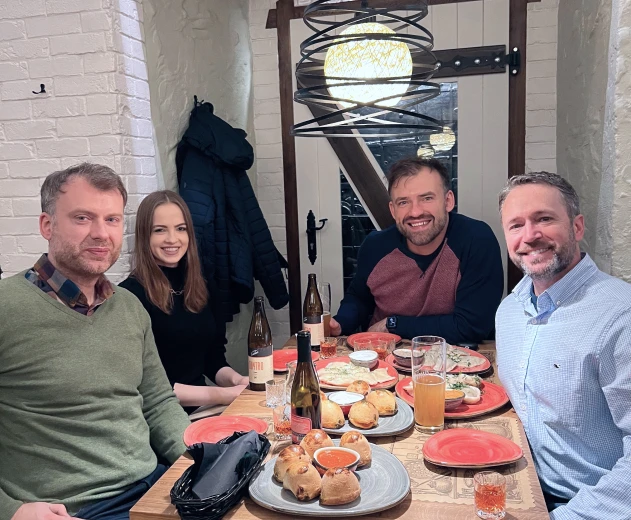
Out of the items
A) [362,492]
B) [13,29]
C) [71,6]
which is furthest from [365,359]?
[13,29]

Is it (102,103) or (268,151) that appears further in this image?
(268,151)

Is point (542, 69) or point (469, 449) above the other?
point (542, 69)

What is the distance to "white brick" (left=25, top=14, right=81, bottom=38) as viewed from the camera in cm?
231

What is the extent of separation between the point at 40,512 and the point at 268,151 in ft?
8.61

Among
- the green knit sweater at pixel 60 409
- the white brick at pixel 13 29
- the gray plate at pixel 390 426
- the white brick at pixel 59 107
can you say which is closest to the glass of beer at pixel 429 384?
the gray plate at pixel 390 426

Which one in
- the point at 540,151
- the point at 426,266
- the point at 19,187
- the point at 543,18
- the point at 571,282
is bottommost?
the point at 426,266

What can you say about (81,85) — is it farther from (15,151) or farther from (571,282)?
(571,282)

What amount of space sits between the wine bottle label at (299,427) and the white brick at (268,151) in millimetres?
2489

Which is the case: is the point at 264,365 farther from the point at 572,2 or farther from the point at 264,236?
the point at 572,2

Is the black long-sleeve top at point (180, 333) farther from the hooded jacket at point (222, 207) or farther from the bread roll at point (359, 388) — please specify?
the bread roll at point (359, 388)

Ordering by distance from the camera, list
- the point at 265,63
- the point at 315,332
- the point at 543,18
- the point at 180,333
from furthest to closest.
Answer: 1. the point at 265,63
2. the point at 543,18
3. the point at 180,333
4. the point at 315,332

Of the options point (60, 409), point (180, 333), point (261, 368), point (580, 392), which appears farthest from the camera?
point (180, 333)

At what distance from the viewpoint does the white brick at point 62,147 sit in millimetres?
2375

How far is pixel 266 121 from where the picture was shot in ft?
11.8
